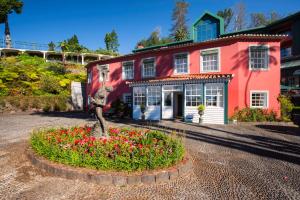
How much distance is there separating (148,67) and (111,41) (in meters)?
56.0

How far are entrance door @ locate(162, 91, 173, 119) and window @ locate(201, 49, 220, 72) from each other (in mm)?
3383

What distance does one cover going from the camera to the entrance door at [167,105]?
1722 centimetres

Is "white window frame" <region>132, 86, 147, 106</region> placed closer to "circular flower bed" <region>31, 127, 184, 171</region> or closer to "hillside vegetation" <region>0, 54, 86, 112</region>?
"circular flower bed" <region>31, 127, 184, 171</region>

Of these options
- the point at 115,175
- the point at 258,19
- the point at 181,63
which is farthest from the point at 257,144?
the point at 258,19

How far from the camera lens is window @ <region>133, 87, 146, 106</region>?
18.5 metres

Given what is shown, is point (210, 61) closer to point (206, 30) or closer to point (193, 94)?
point (193, 94)

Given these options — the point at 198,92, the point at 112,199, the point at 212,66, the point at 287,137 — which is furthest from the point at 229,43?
the point at 112,199

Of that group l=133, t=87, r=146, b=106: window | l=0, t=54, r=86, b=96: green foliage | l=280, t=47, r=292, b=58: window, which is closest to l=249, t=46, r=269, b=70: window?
l=133, t=87, r=146, b=106: window

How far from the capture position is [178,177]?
5.35 m

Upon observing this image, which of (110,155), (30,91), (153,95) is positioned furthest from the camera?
(30,91)

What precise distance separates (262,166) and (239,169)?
0.81 metres

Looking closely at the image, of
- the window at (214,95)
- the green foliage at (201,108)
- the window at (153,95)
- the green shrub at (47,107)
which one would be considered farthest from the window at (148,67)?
the green shrub at (47,107)

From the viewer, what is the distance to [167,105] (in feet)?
57.2

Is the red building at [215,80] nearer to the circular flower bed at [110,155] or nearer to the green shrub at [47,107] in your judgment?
the circular flower bed at [110,155]
